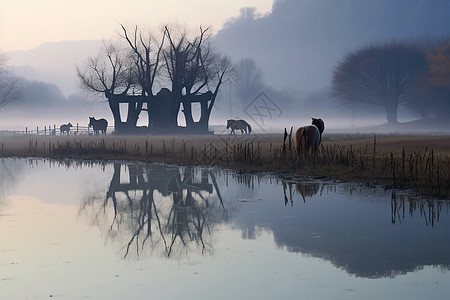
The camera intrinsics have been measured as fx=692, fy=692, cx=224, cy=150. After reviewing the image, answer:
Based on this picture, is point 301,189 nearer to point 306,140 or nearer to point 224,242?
point 306,140

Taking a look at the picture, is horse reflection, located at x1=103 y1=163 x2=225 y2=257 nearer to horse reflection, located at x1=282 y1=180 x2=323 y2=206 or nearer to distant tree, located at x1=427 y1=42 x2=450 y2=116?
horse reflection, located at x1=282 y1=180 x2=323 y2=206

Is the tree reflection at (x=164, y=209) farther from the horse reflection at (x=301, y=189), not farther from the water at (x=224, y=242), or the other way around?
the horse reflection at (x=301, y=189)

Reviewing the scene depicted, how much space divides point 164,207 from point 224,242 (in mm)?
4303

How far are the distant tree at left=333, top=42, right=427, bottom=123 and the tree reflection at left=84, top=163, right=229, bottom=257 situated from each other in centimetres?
6686

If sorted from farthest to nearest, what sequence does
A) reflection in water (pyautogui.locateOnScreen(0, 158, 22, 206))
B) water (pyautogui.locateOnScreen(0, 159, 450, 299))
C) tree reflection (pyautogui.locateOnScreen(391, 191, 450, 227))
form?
reflection in water (pyautogui.locateOnScreen(0, 158, 22, 206)) → tree reflection (pyautogui.locateOnScreen(391, 191, 450, 227)) → water (pyautogui.locateOnScreen(0, 159, 450, 299))

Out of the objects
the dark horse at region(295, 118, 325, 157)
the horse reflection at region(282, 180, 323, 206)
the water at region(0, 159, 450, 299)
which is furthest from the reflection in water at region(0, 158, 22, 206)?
the dark horse at region(295, 118, 325, 157)

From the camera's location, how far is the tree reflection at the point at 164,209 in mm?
11461

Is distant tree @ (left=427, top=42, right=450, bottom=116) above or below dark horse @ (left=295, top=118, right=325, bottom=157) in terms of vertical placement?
above

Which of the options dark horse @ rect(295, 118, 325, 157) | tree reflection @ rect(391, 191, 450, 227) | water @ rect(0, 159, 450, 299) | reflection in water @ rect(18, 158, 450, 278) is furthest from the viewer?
dark horse @ rect(295, 118, 325, 157)

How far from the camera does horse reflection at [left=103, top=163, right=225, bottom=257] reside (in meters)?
11.6

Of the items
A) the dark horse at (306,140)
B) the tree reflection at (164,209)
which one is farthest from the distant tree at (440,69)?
the tree reflection at (164,209)

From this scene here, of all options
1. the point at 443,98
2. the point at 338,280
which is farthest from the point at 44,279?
the point at 443,98

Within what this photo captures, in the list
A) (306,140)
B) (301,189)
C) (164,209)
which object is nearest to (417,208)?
(301,189)

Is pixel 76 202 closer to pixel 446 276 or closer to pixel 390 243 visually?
pixel 390 243
